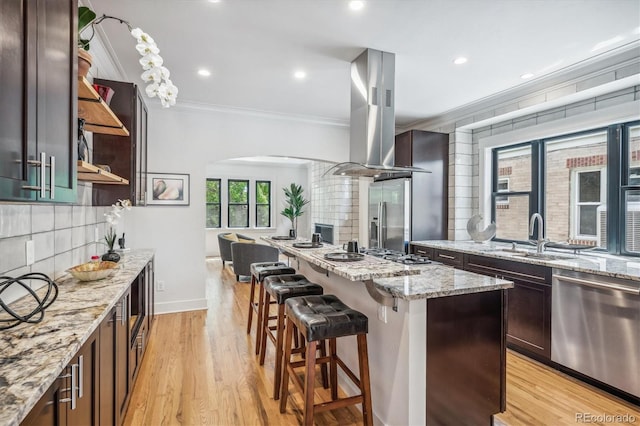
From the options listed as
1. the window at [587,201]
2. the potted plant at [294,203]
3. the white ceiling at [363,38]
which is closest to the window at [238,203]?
the potted plant at [294,203]

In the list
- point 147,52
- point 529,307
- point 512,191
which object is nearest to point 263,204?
point 512,191

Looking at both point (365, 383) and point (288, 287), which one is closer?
point (365, 383)

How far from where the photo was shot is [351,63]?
3033mm

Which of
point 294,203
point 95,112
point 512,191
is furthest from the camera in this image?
point 294,203

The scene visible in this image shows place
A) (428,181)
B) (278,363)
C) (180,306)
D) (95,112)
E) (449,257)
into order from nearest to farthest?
(95,112)
(278,363)
(449,257)
(180,306)
(428,181)

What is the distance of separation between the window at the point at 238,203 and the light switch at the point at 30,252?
7.41m

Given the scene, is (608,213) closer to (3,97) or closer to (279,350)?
(279,350)

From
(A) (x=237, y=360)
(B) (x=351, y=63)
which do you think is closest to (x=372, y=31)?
(B) (x=351, y=63)

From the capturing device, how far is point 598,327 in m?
2.45

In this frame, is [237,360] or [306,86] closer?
[237,360]

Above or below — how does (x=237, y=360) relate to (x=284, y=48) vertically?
below

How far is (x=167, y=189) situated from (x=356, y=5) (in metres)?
3.14

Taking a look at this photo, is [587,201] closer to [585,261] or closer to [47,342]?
[585,261]

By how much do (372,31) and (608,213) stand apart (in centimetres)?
279
